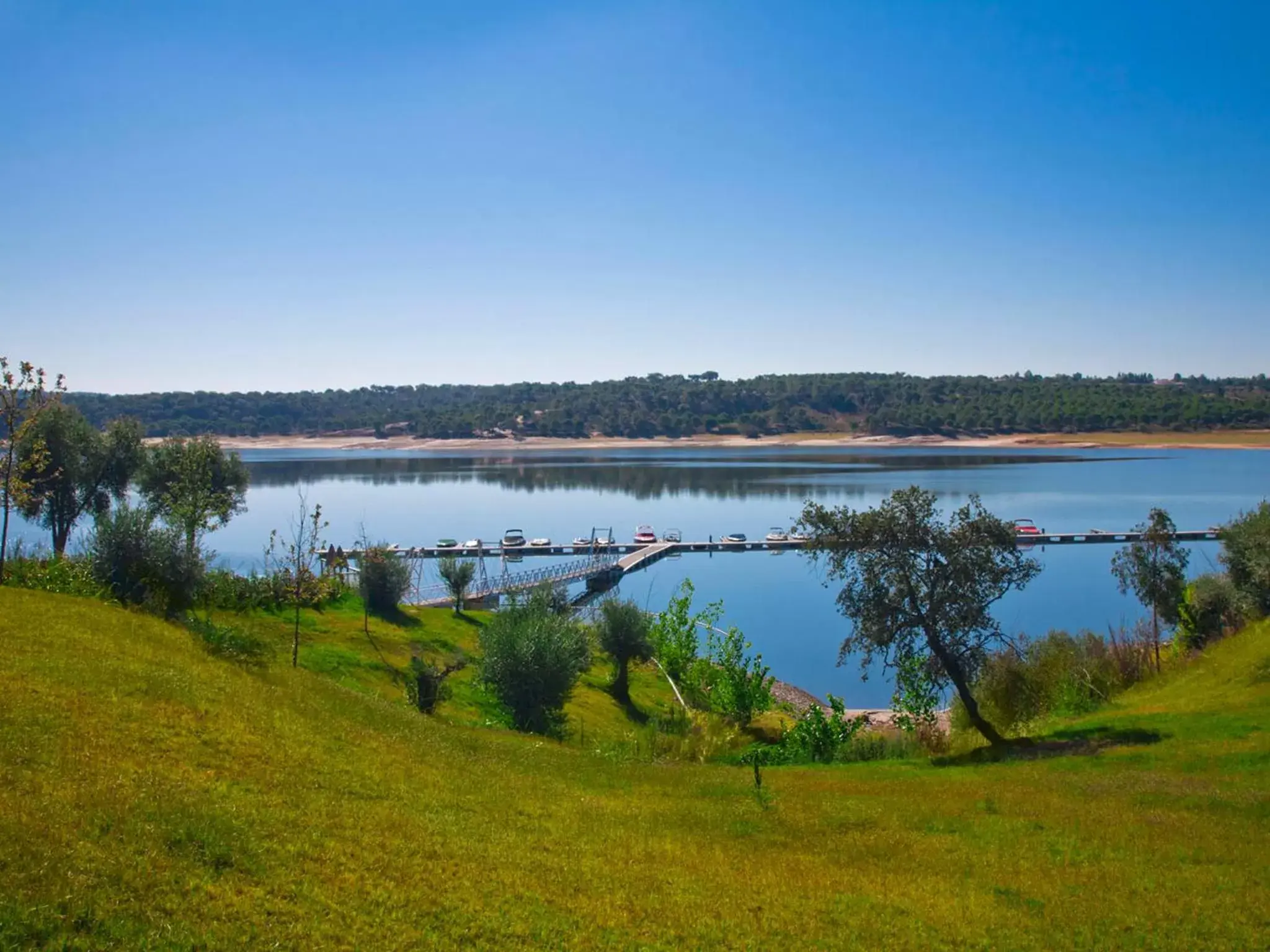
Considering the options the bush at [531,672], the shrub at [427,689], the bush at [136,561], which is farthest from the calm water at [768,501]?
the bush at [136,561]

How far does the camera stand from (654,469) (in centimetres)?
14612

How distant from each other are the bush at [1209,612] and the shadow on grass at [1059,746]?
1583 cm

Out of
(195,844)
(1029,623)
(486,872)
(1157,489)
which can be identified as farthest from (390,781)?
(1157,489)

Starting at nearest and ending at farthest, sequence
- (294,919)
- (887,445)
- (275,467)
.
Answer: (294,919) → (275,467) → (887,445)

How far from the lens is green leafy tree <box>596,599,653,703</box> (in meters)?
36.4

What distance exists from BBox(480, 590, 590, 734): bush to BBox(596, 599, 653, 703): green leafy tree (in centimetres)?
914

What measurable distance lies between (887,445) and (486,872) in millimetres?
184416

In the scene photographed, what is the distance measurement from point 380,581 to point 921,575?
903 inches

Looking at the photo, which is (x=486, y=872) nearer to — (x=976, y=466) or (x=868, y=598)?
(x=868, y=598)

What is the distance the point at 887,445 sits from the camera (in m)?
186

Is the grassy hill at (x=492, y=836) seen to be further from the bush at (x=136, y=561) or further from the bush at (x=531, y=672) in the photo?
the bush at (x=531, y=672)

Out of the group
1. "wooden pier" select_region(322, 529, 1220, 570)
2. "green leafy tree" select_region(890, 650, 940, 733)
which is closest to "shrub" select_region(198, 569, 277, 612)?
"green leafy tree" select_region(890, 650, 940, 733)

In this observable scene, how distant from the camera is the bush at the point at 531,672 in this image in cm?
2570

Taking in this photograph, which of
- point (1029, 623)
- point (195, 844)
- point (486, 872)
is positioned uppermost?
point (195, 844)
